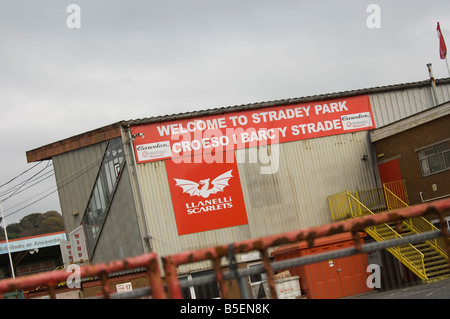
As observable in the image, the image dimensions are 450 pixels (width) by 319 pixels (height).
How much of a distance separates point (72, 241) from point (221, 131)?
10.3 metres

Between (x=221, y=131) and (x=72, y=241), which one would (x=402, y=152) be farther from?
(x=72, y=241)

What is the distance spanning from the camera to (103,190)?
28.1m

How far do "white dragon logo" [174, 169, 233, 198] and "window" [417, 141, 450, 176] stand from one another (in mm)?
9466

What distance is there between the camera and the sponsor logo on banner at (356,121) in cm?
2986

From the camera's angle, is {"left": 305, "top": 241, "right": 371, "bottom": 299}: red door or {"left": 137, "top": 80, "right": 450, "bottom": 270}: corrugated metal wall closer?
{"left": 305, "top": 241, "right": 371, "bottom": 299}: red door

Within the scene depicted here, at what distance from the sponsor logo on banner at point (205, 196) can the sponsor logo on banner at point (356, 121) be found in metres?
6.84

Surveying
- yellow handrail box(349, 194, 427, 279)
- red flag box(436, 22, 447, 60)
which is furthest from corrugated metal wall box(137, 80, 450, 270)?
yellow handrail box(349, 194, 427, 279)

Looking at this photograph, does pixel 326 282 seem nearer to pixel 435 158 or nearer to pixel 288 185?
pixel 435 158

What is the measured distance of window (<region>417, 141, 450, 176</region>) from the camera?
2539cm

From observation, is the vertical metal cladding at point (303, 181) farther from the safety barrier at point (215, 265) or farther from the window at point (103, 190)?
the safety barrier at point (215, 265)

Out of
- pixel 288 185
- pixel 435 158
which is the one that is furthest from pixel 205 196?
pixel 435 158

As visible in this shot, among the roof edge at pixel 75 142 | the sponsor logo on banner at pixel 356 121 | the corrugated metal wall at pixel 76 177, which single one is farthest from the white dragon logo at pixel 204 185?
the sponsor logo on banner at pixel 356 121

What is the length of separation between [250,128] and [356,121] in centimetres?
615

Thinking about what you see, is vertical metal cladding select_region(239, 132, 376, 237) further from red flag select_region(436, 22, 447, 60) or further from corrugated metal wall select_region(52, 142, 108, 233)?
corrugated metal wall select_region(52, 142, 108, 233)
